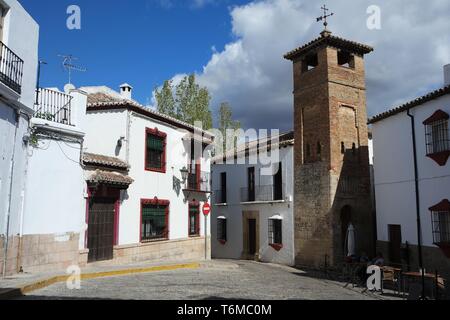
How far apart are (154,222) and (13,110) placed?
7.78m

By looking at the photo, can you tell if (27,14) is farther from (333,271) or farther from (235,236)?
(235,236)

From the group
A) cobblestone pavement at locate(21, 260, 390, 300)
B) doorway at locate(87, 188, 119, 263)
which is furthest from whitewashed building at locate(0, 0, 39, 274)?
doorway at locate(87, 188, 119, 263)

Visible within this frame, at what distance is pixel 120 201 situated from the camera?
1500 cm

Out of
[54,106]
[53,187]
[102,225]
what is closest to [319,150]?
[102,225]

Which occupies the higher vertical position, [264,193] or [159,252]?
[264,193]

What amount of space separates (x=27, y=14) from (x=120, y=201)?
6747mm

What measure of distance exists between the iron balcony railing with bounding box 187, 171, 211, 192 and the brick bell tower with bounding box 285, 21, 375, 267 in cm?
431

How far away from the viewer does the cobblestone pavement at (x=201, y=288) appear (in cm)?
939

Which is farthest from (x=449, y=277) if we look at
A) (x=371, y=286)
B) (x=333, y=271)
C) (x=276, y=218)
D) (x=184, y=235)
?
(x=184, y=235)

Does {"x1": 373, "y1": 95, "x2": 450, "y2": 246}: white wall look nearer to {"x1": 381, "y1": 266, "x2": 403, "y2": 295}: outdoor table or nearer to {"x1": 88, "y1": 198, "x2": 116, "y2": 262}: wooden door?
{"x1": 381, "y1": 266, "x2": 403, "y2": 295}: outdoor table

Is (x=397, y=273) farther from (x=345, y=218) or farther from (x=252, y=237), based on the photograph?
(x=252, y=237)

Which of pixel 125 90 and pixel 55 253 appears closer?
pixel 55 253

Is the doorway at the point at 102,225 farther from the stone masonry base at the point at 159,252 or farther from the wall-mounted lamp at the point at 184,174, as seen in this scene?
the wall-mounted lamp at the point at 184,174

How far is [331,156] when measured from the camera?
711 inches
